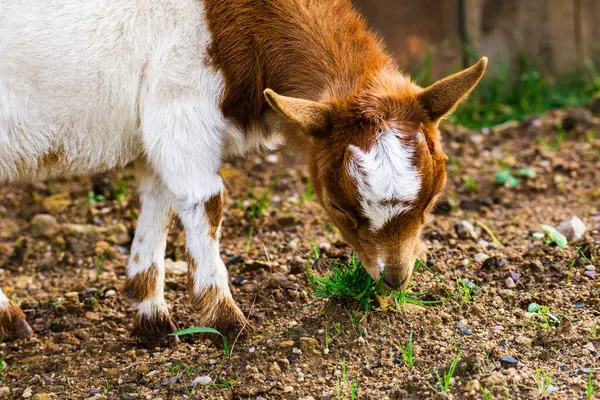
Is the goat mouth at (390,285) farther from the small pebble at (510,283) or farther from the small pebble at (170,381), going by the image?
the small pebble at (170,381)

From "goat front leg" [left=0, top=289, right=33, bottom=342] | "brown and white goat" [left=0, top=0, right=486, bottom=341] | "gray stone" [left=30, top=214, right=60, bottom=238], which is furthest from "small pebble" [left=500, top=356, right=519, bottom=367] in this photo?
"gray stone" [left=30, top=214, right=60, bottom=238]

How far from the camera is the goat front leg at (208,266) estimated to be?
171 inches

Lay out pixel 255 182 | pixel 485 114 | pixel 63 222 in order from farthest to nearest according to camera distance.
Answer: pixel 485 114
pixel 255 182
pixel 63 222

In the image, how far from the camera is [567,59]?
8211 millimetres

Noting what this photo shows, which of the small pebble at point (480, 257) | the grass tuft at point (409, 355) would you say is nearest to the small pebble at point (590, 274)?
the small pebble at point (480, 257)

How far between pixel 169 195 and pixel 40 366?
3.83ft

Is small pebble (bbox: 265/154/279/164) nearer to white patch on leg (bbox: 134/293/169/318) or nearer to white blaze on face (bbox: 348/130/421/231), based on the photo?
white patch on leg (bbox: 134/293/169/318)

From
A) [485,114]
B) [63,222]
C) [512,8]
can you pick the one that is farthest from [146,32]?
[512,8]

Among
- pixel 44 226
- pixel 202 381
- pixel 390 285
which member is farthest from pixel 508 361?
pixel 44 226

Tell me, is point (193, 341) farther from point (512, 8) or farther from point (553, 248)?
point (512, 8)

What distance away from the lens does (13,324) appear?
15.9ft

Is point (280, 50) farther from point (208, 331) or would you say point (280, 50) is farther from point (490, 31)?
point (490, 31)

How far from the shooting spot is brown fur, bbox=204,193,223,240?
4.35 meters

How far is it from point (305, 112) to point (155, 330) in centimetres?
167
